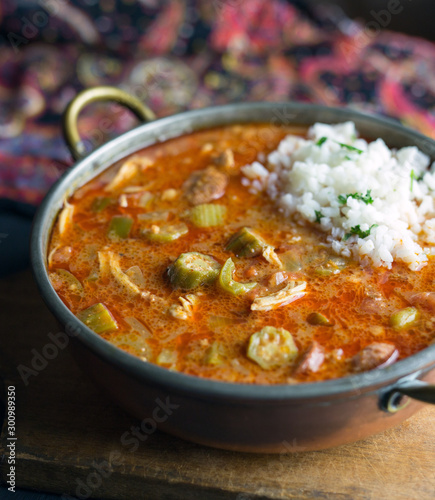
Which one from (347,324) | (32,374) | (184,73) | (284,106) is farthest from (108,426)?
(184,73)

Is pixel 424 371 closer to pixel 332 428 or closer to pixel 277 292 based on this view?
pixel 332 428

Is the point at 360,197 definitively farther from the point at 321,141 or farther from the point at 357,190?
the point at 321,141

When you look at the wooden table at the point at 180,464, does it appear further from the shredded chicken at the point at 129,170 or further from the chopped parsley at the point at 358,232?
the shredded chicken at the point at 129,170

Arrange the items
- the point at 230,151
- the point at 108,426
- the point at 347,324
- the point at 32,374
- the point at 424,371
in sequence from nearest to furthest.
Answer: the point at 424,371 → the point at 347,324 → the point at 108,426 → the point at 32,374 → the point at 230,151

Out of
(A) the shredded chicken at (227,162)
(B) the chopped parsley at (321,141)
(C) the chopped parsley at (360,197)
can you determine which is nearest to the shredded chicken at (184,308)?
(C) the chopped parsley at (360,197)

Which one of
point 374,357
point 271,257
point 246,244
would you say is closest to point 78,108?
point 246,244

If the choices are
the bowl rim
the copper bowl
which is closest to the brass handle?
the bowl rim
